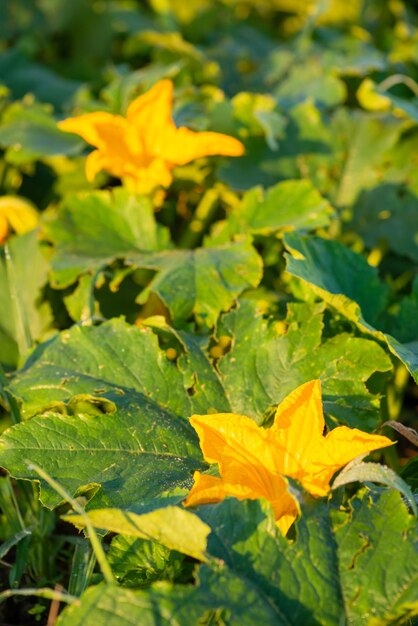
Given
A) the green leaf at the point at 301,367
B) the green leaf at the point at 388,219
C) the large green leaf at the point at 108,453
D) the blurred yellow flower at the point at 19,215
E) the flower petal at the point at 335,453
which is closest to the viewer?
the flower petal at the point at 335,453

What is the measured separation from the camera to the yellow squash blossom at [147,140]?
249cm

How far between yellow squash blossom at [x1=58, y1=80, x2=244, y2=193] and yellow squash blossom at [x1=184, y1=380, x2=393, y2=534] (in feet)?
3.66

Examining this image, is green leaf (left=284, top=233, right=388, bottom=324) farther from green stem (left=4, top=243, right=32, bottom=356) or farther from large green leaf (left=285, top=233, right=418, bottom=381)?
green stem (left=4, top=243, right=32, bottom=356)

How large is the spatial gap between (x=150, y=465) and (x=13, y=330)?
3.08ft

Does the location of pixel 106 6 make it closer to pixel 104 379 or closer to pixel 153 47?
pixel 153 47

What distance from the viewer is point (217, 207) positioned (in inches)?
122

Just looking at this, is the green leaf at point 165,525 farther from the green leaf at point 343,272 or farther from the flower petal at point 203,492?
the green leaf at point 343,272

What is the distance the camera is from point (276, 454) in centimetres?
161

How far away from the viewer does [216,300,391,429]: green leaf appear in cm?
190

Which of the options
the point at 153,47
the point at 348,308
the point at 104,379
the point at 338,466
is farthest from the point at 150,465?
the point at 153,47

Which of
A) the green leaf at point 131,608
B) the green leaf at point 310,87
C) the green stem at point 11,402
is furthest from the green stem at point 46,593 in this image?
the green leaf at point 310,87

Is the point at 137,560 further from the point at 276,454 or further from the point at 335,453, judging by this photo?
the point at 335,453

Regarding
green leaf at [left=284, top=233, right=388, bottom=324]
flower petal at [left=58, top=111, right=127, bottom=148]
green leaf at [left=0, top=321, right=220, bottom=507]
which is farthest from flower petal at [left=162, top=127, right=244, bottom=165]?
green leaf at [left=0, top=321, right=220, bottom=507]

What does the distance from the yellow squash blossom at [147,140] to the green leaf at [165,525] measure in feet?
4.48
